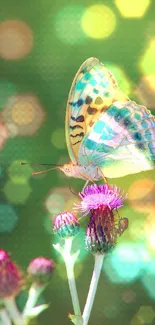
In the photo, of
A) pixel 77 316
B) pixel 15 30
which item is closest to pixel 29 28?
pixel 15 30

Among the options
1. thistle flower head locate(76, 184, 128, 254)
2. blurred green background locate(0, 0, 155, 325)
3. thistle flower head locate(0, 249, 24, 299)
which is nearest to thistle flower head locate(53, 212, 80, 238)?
thistle flower head locate(76, 184, 128, 254)

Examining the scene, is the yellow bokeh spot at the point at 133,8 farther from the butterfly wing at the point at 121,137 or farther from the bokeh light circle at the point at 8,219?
the bokeh light circle at the point at 8,219

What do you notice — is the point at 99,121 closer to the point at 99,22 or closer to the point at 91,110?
the point at 91,110

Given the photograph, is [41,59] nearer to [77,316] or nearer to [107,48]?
[107,48]

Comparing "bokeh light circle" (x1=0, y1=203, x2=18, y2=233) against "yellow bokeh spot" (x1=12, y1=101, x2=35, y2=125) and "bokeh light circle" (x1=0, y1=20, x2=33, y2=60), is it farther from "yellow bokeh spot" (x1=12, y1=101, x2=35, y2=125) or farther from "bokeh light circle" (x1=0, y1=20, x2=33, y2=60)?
"bokeh light circle" (x1=0, y1=20, x2=33, y2=60)

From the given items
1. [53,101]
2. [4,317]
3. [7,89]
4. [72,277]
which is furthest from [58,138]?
[4,317]
